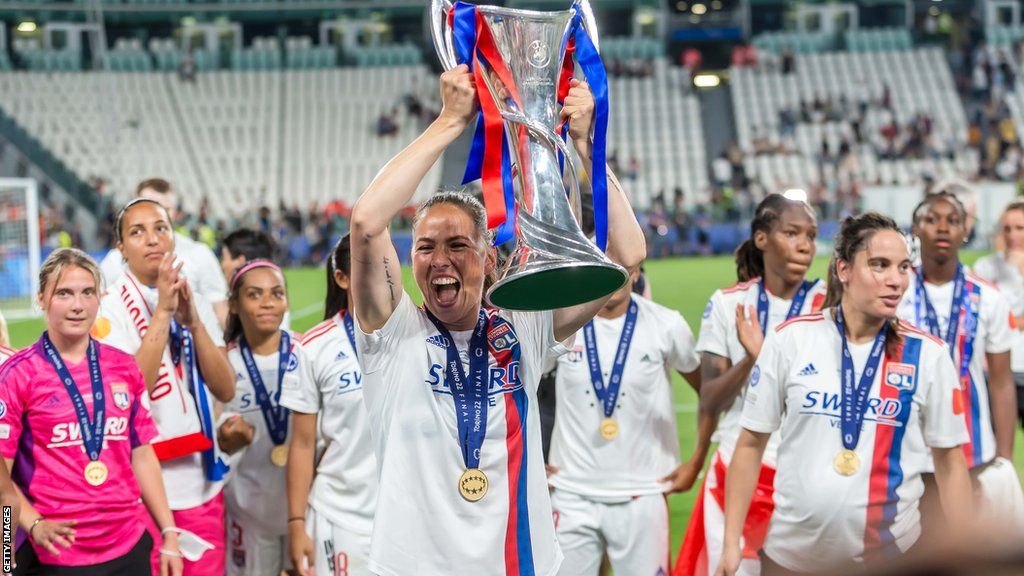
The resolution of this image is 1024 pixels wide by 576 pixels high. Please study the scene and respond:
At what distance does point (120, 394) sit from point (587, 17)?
202cm

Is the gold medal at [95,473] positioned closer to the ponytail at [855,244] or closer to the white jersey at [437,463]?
the white jersey at [437,463]

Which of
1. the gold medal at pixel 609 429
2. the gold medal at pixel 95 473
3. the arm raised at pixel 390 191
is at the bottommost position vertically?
the gold medal at pixel 609 429

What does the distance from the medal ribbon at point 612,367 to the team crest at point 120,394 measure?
1691 millimetres

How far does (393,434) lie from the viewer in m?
2.73

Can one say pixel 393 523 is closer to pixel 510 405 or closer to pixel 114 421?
pixel 510 405

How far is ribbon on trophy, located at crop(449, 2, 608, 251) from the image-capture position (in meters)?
2.60

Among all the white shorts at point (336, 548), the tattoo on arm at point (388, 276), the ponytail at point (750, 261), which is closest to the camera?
the tattoo on arm at point (388, 276)

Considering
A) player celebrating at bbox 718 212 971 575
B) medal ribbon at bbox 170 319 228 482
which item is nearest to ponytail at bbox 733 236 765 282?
player celebrating at bbox 718 212 971 575

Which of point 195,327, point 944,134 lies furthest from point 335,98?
point 195,327

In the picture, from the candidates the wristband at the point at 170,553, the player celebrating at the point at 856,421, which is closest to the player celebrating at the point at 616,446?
the player celebrating at the point at 856,421

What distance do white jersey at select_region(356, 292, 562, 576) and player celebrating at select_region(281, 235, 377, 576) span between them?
113 cm

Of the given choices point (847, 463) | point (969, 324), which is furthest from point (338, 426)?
point (969, 324)

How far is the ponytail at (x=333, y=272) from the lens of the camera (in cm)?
420

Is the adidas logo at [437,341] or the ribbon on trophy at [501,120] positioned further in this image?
the adidas logo at [437,341]
